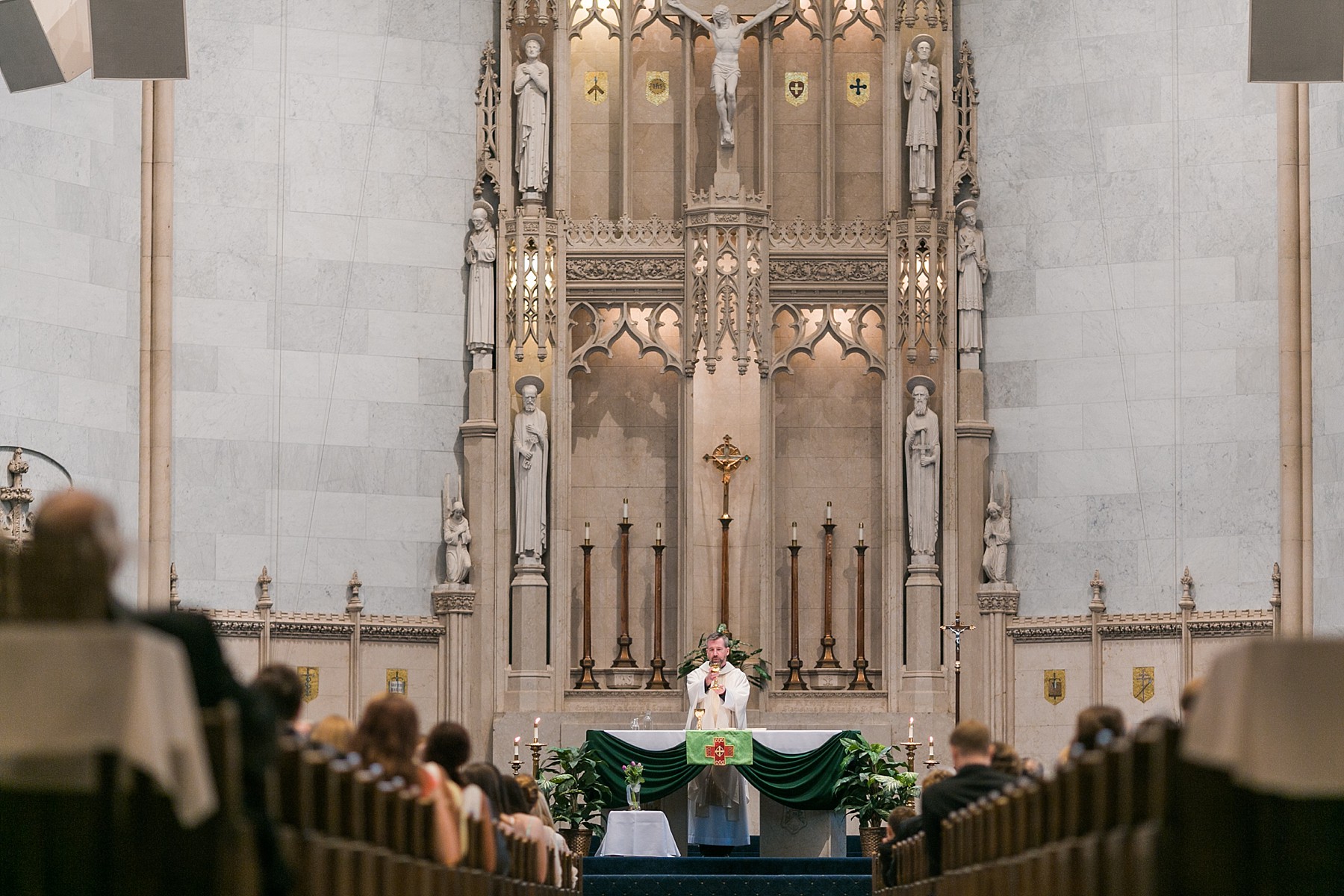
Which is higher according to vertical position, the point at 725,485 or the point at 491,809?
the point at 725,485

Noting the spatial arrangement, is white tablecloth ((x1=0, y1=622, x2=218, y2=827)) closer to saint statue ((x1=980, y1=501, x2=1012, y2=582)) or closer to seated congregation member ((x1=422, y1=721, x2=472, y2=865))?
seated congregation member ((x1=422, y1=721, x2=472, y2=865))

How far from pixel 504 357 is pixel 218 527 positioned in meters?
3.00

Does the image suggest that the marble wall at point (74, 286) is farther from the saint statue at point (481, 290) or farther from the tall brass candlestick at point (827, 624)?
the tall brass candlestick at point (827, 624)

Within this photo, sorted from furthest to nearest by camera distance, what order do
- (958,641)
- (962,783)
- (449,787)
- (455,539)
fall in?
(455,539) → (958,641) → (962,783) → (449,787)

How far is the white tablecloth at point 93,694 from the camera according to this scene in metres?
4.18

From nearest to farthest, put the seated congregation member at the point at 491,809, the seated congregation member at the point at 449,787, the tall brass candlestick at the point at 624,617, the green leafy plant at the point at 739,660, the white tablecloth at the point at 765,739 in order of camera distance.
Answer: the seated congregation member at the point at 449,787, the seated congregation member at the point at 491,809, the white tablecloth at the point at 765,739, the green leafy plant at the point at 739,660, the tall brass candlestick at the point at 624,617

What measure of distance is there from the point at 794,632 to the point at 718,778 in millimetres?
2580

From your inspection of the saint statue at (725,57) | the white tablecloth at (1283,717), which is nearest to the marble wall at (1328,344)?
the saint statue at (725,57)

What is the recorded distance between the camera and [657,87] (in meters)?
19.4

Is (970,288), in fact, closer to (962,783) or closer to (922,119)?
(922,119)

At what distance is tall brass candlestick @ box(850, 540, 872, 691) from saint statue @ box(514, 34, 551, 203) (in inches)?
172

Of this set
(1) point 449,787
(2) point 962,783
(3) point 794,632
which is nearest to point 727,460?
(3) point 794,632

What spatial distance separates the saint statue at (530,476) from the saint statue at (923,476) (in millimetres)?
3321

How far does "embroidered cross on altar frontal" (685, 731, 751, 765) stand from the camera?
15870 mm
